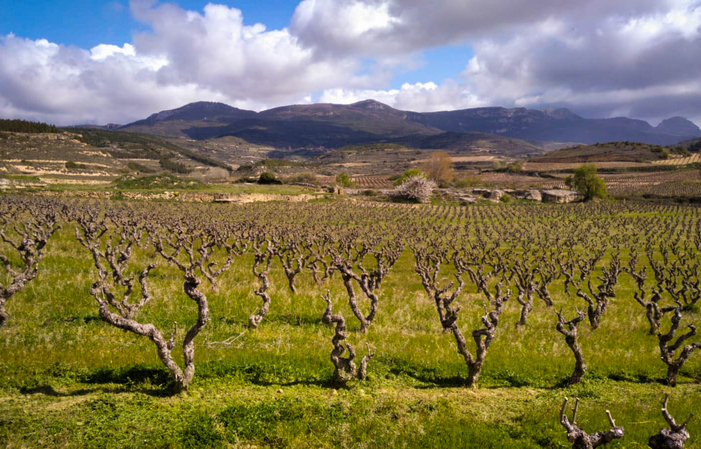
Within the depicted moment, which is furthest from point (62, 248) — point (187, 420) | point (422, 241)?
point (422, 241)

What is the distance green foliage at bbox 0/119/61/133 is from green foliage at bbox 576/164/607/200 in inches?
7784

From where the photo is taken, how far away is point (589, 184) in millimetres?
101250

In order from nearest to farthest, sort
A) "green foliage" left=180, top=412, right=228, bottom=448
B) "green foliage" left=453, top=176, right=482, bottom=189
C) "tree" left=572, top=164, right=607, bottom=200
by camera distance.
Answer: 1. "green foliage" left=180, top=412, right=228, bottom=448
2. "tree" left=572, top=164, right=607, bottom=200
3. "green foliage" left=453, top=176, right=482, bottom=189

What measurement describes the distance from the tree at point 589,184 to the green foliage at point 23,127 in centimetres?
19774

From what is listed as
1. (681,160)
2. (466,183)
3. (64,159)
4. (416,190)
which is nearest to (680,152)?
(681,160)

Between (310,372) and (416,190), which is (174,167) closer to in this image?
(416,190)

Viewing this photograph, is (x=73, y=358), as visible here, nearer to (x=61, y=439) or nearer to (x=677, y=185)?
(x=61, y=439)

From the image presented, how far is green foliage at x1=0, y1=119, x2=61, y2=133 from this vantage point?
14812cm

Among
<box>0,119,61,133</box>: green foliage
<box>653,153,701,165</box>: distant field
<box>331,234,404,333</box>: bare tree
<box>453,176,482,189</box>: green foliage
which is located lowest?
<box>331,234,404,333</box>: bare tree

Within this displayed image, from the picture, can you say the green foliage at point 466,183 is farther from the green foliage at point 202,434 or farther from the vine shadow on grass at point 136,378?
the green foliage at point 202,434

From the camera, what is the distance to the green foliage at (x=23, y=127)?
148 metres

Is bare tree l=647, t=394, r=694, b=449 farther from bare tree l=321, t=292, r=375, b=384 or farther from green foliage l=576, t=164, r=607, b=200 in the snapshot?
green foliage l=576, t=164, r=607, b=200

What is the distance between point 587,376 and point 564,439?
4169mm

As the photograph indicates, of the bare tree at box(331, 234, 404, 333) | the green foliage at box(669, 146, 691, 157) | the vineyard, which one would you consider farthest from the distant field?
the vineyard
